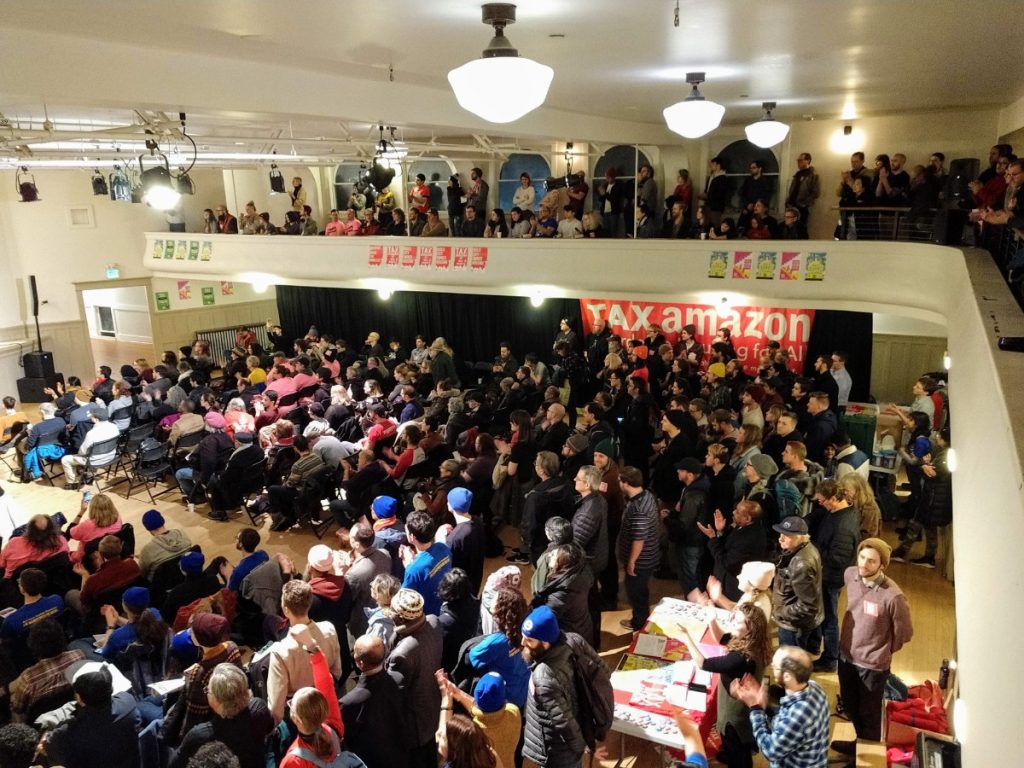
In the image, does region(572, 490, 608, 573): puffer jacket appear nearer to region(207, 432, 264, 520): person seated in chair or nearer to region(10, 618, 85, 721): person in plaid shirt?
region(10, 618, 85, 721): person in plaid shirt

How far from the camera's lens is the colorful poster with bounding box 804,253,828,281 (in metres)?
8.86

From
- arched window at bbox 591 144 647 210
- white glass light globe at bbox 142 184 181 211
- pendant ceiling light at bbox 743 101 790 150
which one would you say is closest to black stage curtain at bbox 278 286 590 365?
arched window at bbox 591 144 647 210

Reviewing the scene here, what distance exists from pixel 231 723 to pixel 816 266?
8.22 meters

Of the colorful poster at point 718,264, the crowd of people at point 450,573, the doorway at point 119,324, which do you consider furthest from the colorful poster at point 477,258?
the doorway at point 119,324

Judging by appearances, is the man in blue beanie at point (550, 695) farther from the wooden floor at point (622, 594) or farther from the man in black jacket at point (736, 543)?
the man in black jacket at point (736, 543)

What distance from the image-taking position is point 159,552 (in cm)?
520

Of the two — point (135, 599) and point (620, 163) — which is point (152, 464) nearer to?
point (135, 599)

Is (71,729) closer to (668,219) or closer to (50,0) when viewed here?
(50,0)

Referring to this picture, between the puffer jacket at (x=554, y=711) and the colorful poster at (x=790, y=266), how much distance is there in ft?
23.2

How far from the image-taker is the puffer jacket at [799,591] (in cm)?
434

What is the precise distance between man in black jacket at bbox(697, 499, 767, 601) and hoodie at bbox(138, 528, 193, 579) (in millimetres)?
3858

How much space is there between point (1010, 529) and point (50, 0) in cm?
472

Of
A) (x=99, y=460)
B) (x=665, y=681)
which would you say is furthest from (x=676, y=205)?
(x=99, y=460)

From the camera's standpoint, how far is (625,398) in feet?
26.8
